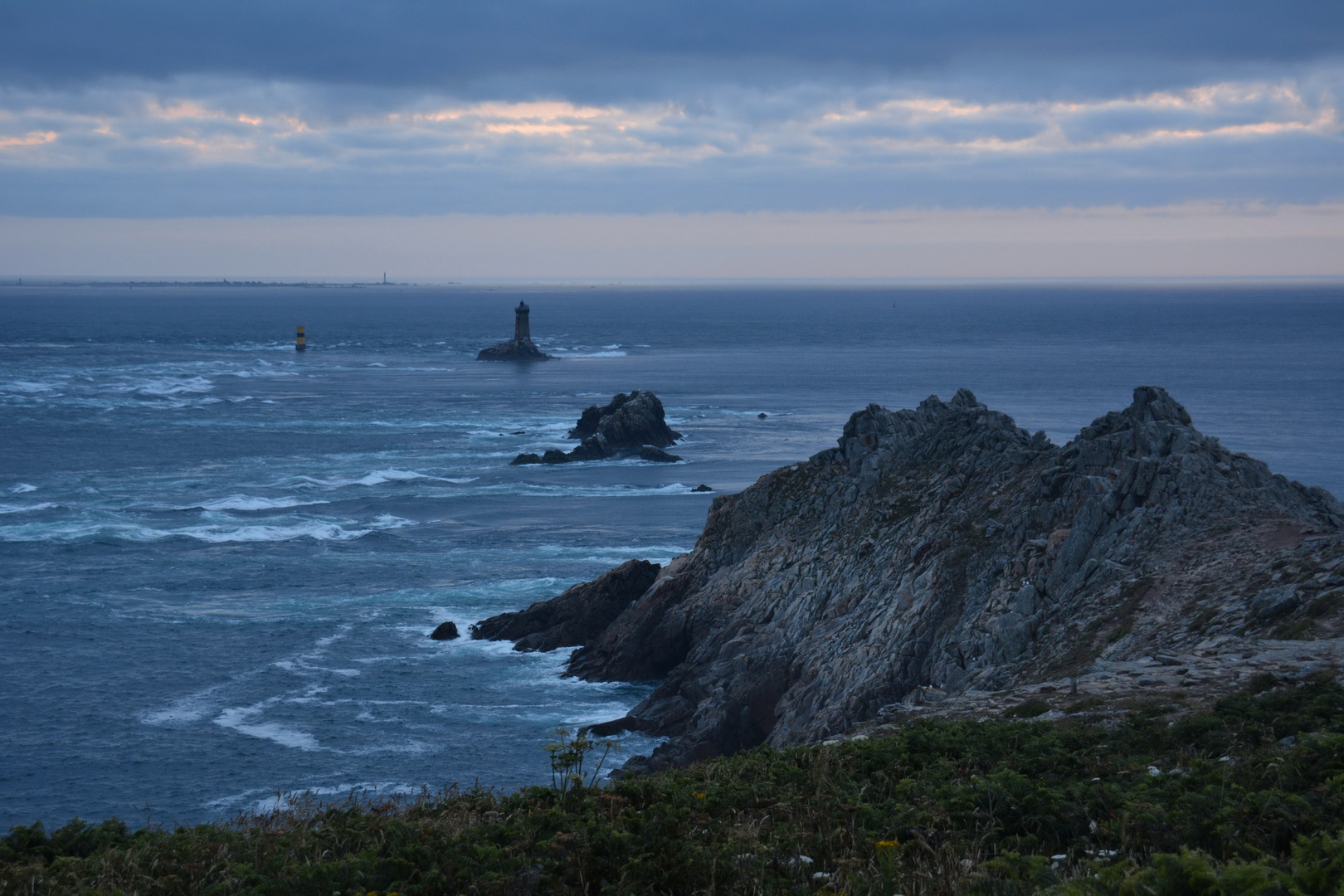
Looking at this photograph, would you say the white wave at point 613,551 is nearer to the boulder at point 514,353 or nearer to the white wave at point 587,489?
the white wave at point 587,489

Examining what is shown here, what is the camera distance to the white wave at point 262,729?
2888 centimetres

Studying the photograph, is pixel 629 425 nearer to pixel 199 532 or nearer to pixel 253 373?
pixel 199 532

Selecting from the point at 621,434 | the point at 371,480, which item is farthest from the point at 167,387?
the point at 621,434

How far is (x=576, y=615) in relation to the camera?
122 feet

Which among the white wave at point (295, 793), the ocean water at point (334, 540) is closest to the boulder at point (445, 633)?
the ocean water at point (334, 540)

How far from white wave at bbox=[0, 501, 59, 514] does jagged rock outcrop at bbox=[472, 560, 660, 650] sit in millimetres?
32644

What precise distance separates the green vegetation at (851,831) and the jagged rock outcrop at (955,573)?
6.08 metres

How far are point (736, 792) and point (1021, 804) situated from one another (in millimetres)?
2685

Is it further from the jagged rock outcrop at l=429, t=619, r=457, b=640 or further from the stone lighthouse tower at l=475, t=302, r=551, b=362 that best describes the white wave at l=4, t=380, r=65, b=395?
the jagged rock outcrop at l=429, t=619, r=457, b=640

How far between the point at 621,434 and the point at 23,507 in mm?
38573

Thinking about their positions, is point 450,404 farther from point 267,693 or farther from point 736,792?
point 736,792

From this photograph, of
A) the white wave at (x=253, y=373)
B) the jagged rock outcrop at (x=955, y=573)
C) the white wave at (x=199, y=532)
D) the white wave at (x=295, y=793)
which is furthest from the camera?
the white wave at (x=253, y=373)

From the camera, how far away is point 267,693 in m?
32.3

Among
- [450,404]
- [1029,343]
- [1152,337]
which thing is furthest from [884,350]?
[450,404]
